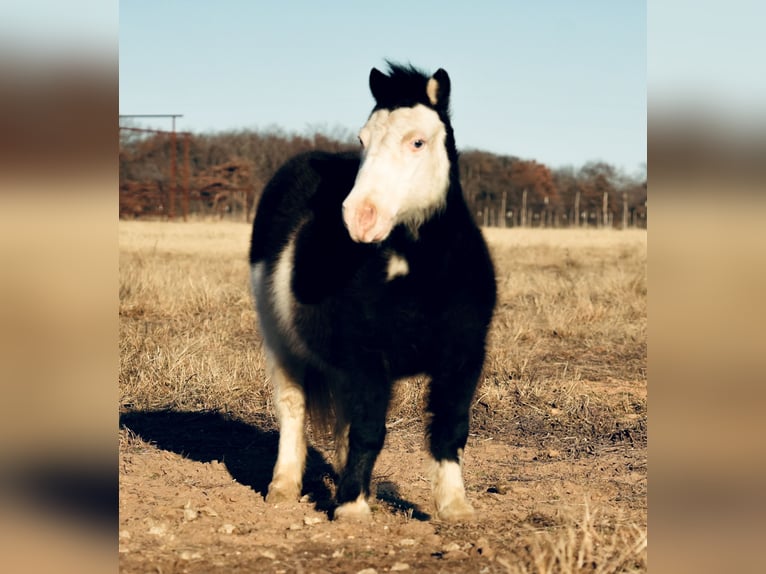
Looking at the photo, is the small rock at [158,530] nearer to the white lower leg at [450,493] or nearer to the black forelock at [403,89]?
the white lower leg at [450,493]

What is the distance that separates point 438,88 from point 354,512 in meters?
2.08

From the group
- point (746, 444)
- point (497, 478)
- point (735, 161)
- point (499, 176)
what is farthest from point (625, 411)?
point (499, 176)

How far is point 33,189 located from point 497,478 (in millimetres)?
3820

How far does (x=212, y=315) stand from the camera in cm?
983

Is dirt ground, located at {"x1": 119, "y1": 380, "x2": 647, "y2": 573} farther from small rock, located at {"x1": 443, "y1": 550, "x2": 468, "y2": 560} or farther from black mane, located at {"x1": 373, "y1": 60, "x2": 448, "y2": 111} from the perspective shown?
black mane, located at {"x1": 373, "y1": 60, "x2": 448, "y2": 111}

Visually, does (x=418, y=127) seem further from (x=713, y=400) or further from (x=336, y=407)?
(x=713, y=400)

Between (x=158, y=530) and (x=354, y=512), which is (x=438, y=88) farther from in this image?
(x=158, y=530)

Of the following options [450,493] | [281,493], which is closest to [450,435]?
[450,493]

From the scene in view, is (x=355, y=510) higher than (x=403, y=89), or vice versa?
(x=403, y=89)

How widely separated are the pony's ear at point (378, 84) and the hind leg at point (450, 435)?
1343mm

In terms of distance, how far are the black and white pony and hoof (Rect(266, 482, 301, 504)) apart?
1.85 ft

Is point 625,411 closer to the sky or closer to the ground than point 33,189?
closer to the ground

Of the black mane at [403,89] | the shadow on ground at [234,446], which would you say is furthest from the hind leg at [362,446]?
the black mane at [403,89]

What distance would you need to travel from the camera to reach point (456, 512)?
3941 millimetres
